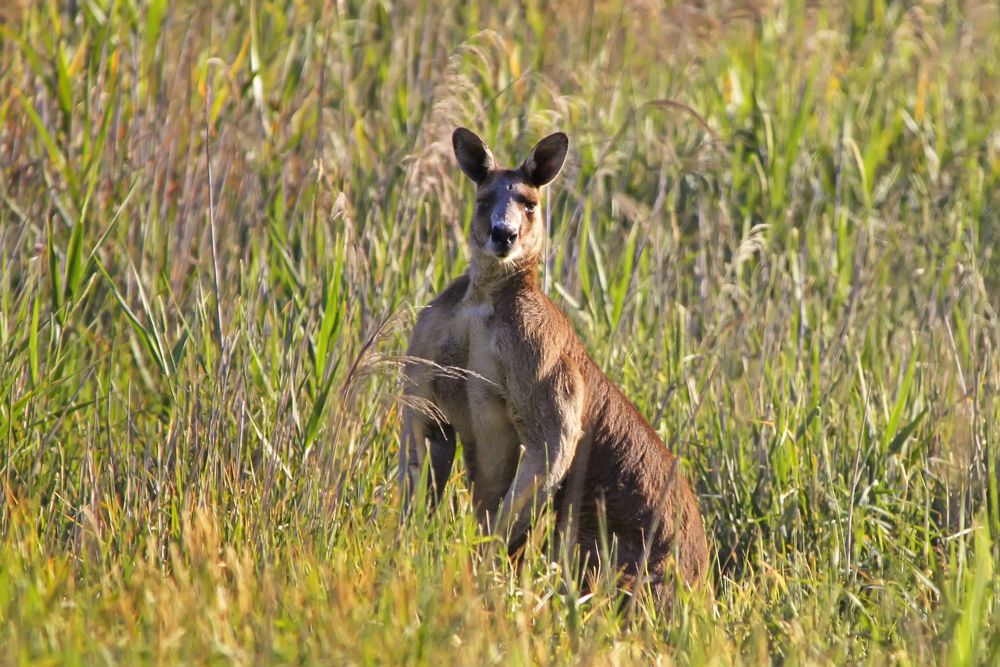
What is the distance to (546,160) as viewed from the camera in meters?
4.38

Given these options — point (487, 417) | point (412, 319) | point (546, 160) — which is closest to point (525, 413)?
point (487, 417)

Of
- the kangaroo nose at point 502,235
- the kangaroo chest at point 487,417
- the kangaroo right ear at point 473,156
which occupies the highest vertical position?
the kangaroo right ear at point 473,156

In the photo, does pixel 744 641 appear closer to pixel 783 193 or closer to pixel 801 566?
pixel 801 566

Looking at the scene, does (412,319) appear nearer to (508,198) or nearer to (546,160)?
(508,198)

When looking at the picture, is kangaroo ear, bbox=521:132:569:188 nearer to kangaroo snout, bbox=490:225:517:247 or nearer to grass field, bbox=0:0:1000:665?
kangaroo snout, bbox=490:225:517:247

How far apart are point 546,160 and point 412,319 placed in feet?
2.40

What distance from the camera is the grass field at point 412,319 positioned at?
3320 millimetres

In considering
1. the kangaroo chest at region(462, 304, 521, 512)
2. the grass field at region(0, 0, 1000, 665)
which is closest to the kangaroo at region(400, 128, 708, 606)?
the kangaroo chest at region(462, 304, 521, 512)

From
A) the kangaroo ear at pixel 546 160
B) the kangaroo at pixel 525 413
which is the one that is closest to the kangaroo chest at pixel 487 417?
the kangaroo at pixel 525 413

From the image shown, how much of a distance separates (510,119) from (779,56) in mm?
2284

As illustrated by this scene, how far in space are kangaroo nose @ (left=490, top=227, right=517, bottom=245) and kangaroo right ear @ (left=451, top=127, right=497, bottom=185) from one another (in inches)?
16.1

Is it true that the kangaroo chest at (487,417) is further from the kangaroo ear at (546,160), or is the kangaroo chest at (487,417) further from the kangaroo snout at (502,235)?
the kangaroo ear at (546,160)

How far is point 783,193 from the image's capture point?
646cm

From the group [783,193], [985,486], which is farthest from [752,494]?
[783,193]
